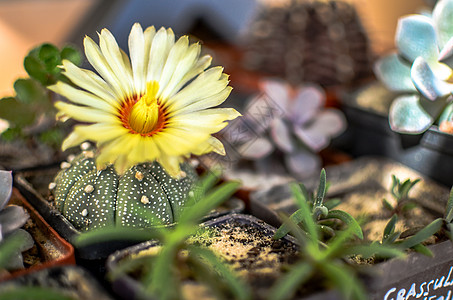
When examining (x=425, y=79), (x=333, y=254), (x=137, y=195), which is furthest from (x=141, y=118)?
(x=425, y=79)

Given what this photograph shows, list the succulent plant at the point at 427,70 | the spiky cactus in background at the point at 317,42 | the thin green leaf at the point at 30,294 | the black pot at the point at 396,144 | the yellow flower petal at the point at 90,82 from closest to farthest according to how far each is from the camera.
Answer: the thin green leaf at the point at 30,294 → the yellow flower petal at the point at 90,82 → the succulent plant at the point at 427,70 → the black pot at the point at 396,144 → the spiky cactus in background at the point at 317,42

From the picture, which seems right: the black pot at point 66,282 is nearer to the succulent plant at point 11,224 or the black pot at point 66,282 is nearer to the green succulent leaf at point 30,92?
the succulent plant at point 11,224

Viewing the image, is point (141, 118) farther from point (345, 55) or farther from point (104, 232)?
point (345, 55)

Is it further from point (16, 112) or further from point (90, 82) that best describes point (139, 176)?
point (16, 112)

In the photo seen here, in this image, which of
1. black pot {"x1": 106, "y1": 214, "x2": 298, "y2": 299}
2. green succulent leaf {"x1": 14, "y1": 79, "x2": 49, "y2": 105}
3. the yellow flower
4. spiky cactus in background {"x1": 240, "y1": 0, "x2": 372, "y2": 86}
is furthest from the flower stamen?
spiky cactus in background {"x1": 240, "y1": 0, "x2": 372, "y2": 86}

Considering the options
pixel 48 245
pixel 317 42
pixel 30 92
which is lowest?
pixel 48 245

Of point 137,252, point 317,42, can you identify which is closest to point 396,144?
point 317,42

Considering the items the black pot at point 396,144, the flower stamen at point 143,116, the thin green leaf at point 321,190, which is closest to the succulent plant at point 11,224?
the flower stamen at point 143,116
